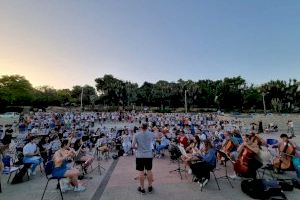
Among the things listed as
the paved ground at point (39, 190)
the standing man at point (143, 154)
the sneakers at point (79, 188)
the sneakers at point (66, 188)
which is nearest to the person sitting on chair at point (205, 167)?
the standing man at point (143, 154)

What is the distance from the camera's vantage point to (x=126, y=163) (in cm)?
1067

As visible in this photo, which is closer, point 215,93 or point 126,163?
point 126,163

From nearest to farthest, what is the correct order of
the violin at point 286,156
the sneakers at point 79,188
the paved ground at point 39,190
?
the paved ground at point 39,190 < the sneakers at point 79,188 < the violin at point 286,156

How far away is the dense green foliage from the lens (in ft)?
227

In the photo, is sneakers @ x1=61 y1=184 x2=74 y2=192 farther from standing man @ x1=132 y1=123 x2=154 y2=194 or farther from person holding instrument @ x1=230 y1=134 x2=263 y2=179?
person holding instrument @ x1=230 y1=134 x2=263 y2=179

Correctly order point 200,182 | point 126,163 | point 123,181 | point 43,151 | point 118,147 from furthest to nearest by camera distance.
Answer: point 118,147 → point 126,163 → point 43,151 → point 123,181 → point 200,182

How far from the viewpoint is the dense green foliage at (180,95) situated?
227 feet

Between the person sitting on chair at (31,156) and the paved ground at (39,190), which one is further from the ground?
the person sitting on chair at (31,156)

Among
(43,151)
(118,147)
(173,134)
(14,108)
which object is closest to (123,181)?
(43,151)

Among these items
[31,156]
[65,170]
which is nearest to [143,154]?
[65,170]

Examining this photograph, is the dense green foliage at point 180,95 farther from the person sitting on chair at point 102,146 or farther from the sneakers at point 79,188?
the sneakers at point 79,188

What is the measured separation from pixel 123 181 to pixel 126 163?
2932mm

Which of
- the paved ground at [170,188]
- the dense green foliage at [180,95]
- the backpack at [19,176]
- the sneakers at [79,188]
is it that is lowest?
the paved ground at [170,188]

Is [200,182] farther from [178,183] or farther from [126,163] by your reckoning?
[126,163]
